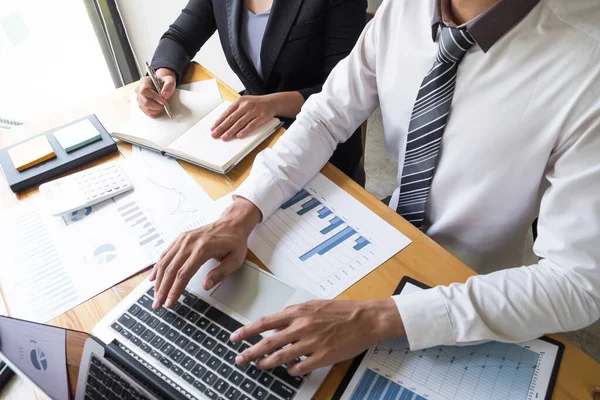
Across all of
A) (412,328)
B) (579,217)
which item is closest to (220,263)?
(412,328)

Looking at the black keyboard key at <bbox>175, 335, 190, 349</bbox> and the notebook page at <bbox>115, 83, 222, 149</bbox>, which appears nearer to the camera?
the black keyboard key at <bbox>175, 335, 190, 349</bbox>

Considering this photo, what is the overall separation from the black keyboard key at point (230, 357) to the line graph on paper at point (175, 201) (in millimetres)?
323

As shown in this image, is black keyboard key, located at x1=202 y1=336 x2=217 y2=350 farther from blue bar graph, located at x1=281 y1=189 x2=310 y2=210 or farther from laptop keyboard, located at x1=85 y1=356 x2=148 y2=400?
blue bar graph, located at x1=281 y1=189 x2=310 y2=210

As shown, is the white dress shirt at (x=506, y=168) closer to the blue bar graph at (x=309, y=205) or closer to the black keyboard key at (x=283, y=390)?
the blue bar graph at (x=309, y=205)

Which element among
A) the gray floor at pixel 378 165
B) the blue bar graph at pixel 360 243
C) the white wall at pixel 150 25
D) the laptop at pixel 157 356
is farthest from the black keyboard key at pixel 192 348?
the white wall at pixel 150 25

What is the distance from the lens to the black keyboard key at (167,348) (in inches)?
24.0

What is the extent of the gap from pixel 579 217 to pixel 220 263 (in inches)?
21.2

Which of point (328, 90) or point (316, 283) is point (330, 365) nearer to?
point (316, 283)

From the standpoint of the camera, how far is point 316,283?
694 millimetres

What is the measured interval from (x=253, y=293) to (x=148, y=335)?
0.17 m

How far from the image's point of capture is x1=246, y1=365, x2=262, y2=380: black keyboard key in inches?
22.7

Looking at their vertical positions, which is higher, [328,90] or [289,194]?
[328,90]

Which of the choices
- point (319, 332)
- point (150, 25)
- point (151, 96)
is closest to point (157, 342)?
point (319, 332)

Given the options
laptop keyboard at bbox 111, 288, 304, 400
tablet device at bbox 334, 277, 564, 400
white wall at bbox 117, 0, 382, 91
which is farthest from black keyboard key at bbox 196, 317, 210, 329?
white wall at bbox 117, 0, 382, 91
